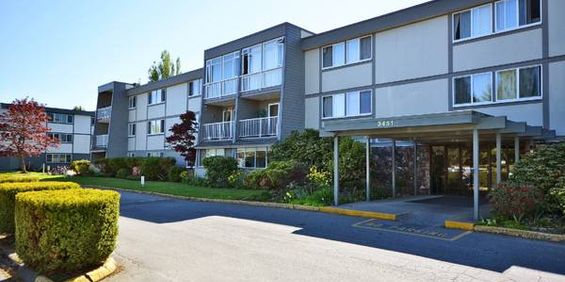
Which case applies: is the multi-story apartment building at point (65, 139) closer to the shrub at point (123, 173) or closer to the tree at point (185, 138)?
the shrub at point (123, 173)

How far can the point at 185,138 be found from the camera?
2942 cm

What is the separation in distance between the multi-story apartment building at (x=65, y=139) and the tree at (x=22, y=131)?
13.6 meters

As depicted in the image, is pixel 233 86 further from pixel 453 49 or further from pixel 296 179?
pixel 453 49

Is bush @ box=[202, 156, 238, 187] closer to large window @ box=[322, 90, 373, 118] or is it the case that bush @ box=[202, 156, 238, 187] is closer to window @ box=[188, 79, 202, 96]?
large window @ box=[322, 90, 373, 118]

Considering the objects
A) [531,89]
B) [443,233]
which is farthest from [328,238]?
[531,89]

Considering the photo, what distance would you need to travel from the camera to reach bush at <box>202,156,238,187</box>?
2316 cm

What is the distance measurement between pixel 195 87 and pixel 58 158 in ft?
100

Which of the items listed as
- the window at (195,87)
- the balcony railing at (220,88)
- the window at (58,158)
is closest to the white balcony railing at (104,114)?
the window at (195,87)

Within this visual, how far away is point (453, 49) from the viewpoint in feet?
61.6

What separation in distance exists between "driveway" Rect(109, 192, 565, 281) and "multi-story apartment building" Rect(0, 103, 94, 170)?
1820 inches

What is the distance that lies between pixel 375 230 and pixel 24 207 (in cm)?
783

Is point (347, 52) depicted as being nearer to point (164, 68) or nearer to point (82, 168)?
point (82, 168)

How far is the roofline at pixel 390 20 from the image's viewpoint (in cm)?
1873

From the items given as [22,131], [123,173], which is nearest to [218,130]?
[123,173]
